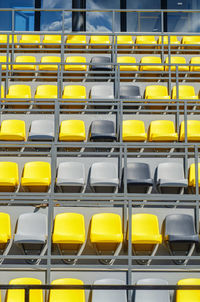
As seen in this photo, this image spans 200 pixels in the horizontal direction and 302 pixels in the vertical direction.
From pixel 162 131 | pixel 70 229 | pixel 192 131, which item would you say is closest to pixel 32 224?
pixel 70 229

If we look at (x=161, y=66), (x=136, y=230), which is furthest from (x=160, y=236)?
(x=161, y=66)

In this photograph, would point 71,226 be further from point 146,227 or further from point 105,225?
point 146,227

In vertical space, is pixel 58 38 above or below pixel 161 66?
above

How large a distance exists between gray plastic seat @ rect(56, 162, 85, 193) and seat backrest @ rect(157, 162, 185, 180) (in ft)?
3.32

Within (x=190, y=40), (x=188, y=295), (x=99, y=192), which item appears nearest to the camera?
(x=188, y=295)

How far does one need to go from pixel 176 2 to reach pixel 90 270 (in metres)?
9.63

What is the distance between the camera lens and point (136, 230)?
5.28 m

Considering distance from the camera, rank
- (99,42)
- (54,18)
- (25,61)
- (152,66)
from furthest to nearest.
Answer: (54,18), (99,42), (25,61), (152,66)

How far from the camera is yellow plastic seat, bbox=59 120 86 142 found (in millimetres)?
6715

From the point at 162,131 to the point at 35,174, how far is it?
2.04 m

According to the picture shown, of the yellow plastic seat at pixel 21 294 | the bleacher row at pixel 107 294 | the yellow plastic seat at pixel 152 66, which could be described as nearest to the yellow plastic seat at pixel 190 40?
the yellow plastic seat at pixel 152 66

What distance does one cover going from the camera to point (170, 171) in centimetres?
617

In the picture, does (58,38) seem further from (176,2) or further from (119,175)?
(119,175)

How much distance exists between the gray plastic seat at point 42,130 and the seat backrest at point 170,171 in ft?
5.31
